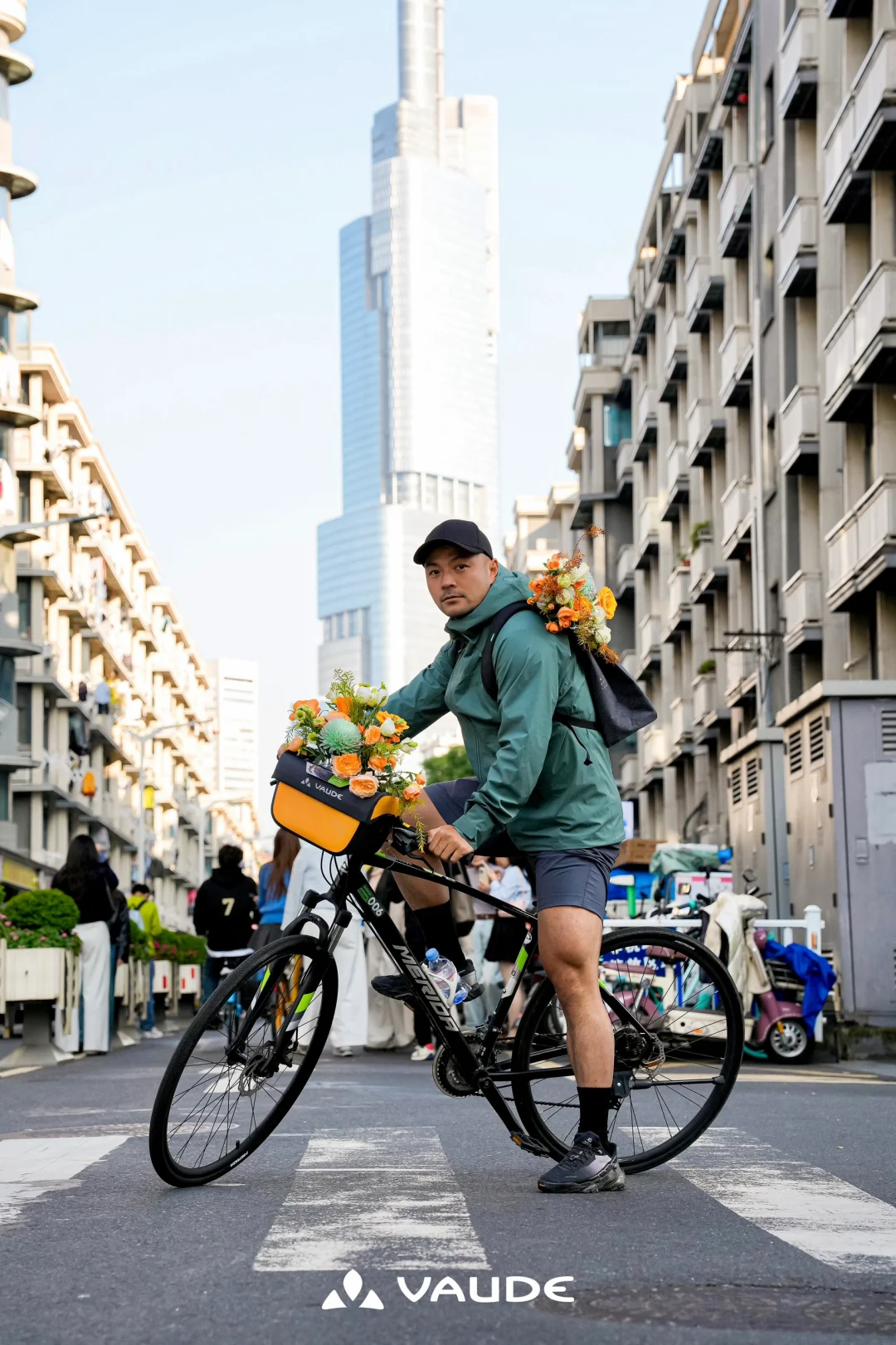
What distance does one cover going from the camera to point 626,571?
209 feet

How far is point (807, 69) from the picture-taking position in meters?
32.7

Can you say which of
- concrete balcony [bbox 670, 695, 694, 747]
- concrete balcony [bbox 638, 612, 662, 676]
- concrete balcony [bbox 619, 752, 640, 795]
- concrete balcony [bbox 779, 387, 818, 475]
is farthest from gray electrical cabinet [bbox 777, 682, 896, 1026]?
concrete balcony [bbox 619, 752, 640, 795]

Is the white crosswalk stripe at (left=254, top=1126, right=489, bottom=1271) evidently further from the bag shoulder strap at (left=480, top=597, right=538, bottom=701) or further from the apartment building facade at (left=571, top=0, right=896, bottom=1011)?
the apartment building facade at (left=571, top=0, right=896, bottom=1011)

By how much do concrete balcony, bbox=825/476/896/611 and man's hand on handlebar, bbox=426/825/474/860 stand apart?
21952 millimetres

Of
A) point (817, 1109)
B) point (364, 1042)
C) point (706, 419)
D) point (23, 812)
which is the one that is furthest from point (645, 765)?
point (817, 1109)

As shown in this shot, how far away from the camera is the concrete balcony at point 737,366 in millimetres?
39938

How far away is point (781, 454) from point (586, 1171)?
3040 centimetres

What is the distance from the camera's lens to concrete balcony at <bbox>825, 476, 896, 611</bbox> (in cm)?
2720

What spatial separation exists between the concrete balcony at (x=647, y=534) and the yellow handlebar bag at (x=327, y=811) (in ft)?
168

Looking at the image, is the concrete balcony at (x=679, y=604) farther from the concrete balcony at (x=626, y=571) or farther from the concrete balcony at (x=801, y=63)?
the concrete balcony at (x=801, y=63)

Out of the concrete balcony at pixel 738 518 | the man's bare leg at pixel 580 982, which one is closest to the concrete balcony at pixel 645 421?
the concrete balcony at pixel 738 518

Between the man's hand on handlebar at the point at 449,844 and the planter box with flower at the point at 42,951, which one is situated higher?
the man's hand on handlebar at the point at 449,844

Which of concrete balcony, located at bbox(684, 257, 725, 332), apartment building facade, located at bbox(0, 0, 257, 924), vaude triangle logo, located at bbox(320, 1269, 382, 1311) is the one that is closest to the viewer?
vaude triangle logo, located at bbox(320, 1269, 382, 1311)

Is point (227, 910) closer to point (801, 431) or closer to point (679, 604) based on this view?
point (801, 431)
